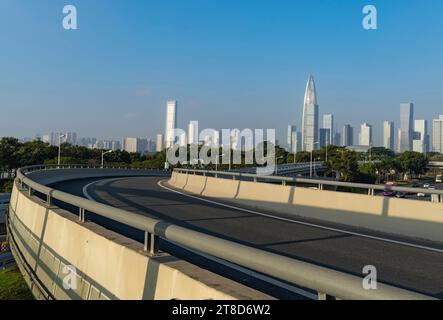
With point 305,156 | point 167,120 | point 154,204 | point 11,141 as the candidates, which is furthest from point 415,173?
point 154,204

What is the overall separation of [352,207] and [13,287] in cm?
914

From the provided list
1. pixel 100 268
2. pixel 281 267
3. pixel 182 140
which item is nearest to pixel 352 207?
pixel 100 268

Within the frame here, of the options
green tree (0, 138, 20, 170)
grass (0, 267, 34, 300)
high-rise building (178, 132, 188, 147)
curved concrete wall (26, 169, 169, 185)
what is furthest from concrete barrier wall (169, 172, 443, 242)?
green tree (0, 138, 20, 170)

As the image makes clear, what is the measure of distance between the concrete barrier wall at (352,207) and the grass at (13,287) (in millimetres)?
8570

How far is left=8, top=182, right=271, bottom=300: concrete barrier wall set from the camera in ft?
13.1

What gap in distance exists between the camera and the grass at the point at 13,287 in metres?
9.06

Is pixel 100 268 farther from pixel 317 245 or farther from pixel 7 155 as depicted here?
pixel 7 155

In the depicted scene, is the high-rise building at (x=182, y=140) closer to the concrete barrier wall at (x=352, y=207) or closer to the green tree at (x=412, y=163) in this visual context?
the concrete barrier wall at (x=352, y=207)

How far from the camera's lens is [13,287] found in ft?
32.0

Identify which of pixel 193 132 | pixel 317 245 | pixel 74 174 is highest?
pixel 193 132

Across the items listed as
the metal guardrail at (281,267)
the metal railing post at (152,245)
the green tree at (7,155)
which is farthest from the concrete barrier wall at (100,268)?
the green tree at (7,155)

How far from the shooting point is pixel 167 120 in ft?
404

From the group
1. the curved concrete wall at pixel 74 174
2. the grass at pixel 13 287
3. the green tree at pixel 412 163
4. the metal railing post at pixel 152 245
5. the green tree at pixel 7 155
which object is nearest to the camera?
the metal railing post at pixel 152 245
